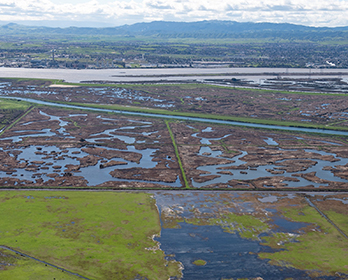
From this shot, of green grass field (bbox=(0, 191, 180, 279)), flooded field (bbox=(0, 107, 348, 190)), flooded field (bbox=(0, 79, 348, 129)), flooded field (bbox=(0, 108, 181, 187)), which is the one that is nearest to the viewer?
green grass field (bbox=(0, 191, 180, 279))

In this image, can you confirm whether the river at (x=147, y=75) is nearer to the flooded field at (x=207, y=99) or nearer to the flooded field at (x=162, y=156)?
the flooded field at (x=207, y=99)

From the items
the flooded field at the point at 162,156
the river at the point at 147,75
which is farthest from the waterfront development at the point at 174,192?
the river at the point at 147,75

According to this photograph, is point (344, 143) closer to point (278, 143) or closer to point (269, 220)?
point (278, 143)

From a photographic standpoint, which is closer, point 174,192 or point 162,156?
point 174,192

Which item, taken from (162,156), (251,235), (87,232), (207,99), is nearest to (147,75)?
(207,99)

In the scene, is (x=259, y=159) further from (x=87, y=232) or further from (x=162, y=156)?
(x=87, y=232)

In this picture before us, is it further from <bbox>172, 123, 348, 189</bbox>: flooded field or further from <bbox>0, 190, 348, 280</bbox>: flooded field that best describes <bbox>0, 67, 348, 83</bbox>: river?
<bbox>0, 190, 348, 280</bbox>: flooded field

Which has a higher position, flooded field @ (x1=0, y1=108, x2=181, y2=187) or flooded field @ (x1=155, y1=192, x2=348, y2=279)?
flooded field @ (x1=0, y1=108, x2=181, y2=187)

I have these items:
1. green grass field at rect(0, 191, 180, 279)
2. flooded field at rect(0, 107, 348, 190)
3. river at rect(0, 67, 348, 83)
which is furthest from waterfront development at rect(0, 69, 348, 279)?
river at rect(0, 67, 348, 83)
